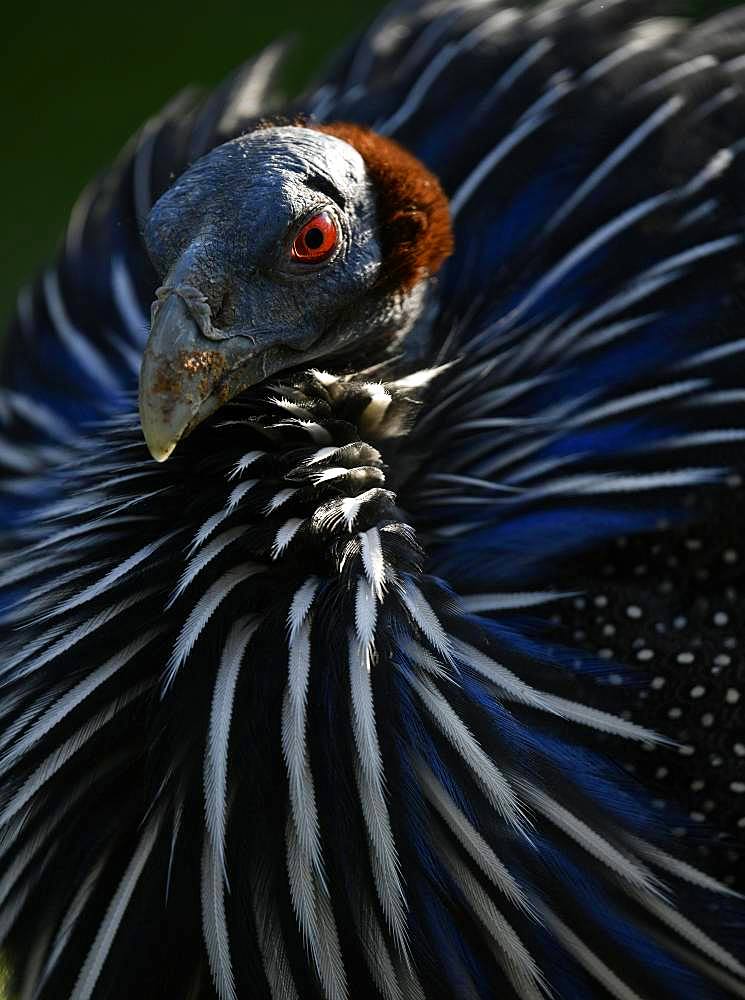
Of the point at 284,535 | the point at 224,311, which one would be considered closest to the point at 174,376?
the point at 224,311

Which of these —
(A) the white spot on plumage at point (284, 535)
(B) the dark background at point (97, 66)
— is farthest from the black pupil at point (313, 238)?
(B) the dark background at point (97, 66)

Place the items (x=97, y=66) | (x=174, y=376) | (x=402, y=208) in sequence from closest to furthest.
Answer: (x=174, y=376), (x=402, y=208), (x=97, y=66)

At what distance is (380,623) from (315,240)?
15.6 inches

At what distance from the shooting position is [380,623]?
149 cm

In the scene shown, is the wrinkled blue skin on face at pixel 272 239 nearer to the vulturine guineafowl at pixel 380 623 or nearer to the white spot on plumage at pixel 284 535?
the vulturine guineafowl at pixel 380 623

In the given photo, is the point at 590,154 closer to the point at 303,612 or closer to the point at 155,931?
the point at 303,612

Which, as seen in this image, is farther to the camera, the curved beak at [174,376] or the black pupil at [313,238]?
the black pupil at [313,238]

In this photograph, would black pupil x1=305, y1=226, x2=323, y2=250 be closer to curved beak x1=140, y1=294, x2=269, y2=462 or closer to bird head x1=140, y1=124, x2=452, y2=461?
bird head x1=140, y1=124, x2=452, y2=461

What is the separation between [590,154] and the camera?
192cm

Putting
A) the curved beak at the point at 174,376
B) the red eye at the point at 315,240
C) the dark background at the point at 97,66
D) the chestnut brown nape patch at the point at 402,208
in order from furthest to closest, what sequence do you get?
the dark background at the point at 97,66 → the chestnut brown nape patch at the point at 402,208 → the red eye at the point at 315,240 → the curved beak at the point at 174,376

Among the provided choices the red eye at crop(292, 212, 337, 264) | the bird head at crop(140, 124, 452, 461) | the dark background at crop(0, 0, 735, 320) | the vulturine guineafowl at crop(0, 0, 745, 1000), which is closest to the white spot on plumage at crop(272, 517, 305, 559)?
the vulturine guineafowl at crop(0, 0, 745, 1000)

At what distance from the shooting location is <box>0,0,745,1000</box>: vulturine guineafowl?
1.47 meters

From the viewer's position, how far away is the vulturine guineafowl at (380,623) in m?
1.47

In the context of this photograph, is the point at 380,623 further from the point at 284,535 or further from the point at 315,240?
the point at 315,240
